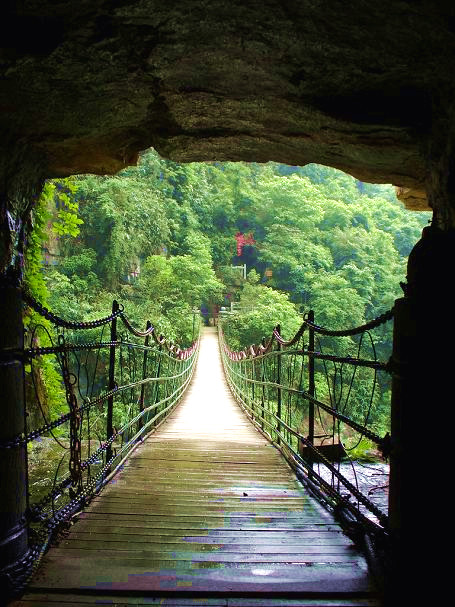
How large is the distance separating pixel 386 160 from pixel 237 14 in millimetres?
1708

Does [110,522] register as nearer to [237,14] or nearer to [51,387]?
[237,14]

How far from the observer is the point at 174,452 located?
13.0 feet

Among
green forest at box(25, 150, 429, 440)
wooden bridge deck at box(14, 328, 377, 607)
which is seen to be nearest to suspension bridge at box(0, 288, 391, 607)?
wooden bridge deck at box(14, 328, 377, 607)

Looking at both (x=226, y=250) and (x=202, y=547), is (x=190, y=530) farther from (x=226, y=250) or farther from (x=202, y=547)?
(x=226, y=250)

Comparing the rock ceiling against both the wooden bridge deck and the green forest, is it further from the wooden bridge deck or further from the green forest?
the wooden bridge deck

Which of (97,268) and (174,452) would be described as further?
(97,268)

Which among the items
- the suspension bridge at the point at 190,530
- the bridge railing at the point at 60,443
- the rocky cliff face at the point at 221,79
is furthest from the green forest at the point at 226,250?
the suspension bridge at the point at 190,530

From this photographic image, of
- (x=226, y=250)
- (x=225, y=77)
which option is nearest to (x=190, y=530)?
(x=225, y=77)

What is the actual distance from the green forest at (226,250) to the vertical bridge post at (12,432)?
3.45m

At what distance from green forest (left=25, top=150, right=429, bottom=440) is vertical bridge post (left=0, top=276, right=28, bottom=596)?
3.45 metres

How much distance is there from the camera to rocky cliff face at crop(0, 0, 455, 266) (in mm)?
2016

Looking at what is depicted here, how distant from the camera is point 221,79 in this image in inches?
104

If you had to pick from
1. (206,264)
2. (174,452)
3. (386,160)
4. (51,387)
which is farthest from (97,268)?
(386,160)

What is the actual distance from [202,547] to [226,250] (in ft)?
92.4
